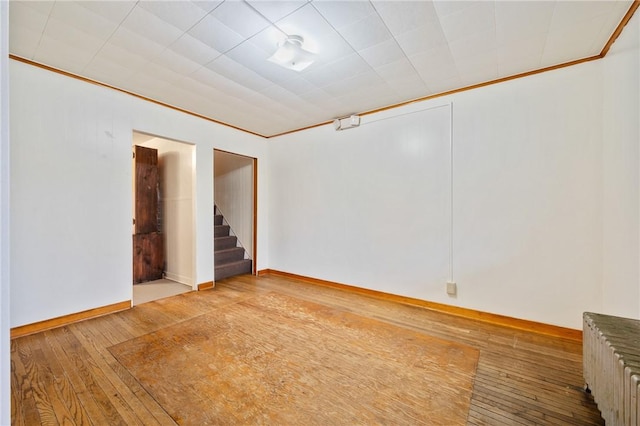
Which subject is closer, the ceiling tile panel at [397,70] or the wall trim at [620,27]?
the wall trim at [620,27]

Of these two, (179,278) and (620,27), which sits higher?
(620,27)

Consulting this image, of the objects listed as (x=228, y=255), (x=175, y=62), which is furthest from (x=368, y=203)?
(x=228, y=255)

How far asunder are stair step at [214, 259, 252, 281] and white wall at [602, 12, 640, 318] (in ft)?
16.0

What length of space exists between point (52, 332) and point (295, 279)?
3.06 metres

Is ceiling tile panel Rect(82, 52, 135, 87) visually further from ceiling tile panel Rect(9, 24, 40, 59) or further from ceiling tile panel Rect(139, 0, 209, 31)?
ceiling tile panel Rect(139, 0, 209, 31)

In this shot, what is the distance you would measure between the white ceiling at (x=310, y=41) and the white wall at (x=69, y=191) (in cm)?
29

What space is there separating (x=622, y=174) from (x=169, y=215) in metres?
5.73

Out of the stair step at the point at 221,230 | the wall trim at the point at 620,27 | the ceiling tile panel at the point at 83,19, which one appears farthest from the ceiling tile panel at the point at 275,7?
the stair step at the point at 221,230

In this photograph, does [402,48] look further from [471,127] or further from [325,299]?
[325,299]

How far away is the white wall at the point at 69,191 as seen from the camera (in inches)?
99.3

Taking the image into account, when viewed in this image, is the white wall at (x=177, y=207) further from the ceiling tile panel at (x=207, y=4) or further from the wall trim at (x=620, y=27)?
the wall trim at (x=620, y=27)

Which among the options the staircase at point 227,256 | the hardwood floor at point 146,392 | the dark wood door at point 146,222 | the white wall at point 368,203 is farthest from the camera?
the staircase at point 227,256
